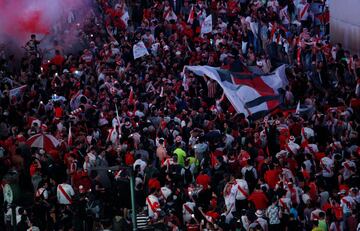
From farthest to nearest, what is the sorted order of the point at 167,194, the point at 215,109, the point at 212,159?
the point at 215,109 < the point at 212,159 < the point at 167,194

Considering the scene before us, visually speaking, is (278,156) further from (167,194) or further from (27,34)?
(27,34)

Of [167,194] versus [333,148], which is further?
[333,148]

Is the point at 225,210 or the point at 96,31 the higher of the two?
the point at 96,31

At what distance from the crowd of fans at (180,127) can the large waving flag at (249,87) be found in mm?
244

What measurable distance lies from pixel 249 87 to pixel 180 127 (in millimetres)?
3461

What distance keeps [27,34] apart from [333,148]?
1182 cm

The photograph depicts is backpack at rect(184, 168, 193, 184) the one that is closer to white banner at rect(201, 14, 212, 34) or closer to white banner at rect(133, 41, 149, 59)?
white banner at rect(133, 41, 149, 59)

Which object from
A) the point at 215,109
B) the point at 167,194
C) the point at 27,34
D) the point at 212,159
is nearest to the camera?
the point at 167,194

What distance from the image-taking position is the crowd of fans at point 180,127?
919 inches

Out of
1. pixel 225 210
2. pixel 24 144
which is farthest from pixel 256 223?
pixel 24 144

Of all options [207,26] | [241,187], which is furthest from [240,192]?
[207,26]

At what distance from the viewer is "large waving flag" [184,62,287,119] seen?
2984 centimetres

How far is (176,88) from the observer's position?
30.6 m

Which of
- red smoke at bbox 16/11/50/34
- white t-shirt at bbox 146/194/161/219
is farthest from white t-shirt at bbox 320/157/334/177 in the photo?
red smoke at bbox 16/11/50/34
